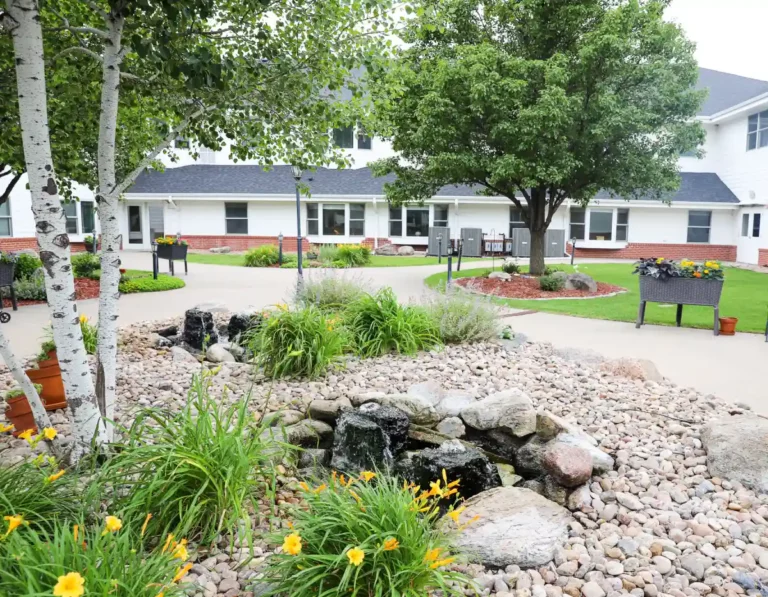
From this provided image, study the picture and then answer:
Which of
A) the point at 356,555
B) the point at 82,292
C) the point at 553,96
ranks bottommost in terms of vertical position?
the point at 82,292

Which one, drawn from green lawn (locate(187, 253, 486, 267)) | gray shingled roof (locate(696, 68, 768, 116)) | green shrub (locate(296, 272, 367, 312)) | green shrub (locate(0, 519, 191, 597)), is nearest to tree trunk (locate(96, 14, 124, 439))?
green shrub (locate(0, 519, 191, 597))

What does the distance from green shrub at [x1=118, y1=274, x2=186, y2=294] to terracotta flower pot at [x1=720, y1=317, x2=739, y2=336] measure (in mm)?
10391

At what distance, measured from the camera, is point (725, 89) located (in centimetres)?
2659

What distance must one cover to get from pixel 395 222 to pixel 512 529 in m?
23.6

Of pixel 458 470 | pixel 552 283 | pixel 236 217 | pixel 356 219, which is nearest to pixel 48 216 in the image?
pixel 458 470

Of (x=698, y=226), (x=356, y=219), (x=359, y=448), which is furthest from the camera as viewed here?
(x=356, y=219)

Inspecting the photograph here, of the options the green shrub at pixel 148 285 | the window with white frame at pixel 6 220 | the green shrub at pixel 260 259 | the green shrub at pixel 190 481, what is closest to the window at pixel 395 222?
the green shrub at pixel 260 259

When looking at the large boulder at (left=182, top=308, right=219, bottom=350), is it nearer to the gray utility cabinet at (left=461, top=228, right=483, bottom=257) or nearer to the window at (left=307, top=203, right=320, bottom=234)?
the gray utility cabinet at (left=461, top=228, right=483, bottom=257)

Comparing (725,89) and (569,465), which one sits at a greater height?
(725,89)

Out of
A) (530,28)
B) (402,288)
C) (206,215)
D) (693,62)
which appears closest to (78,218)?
(206,215)

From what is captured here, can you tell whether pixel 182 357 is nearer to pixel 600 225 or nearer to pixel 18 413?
pixel 18 413

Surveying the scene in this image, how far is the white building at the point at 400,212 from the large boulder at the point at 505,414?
69.2 feet

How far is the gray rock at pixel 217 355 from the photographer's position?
5895mm

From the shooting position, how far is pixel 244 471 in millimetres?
2730
